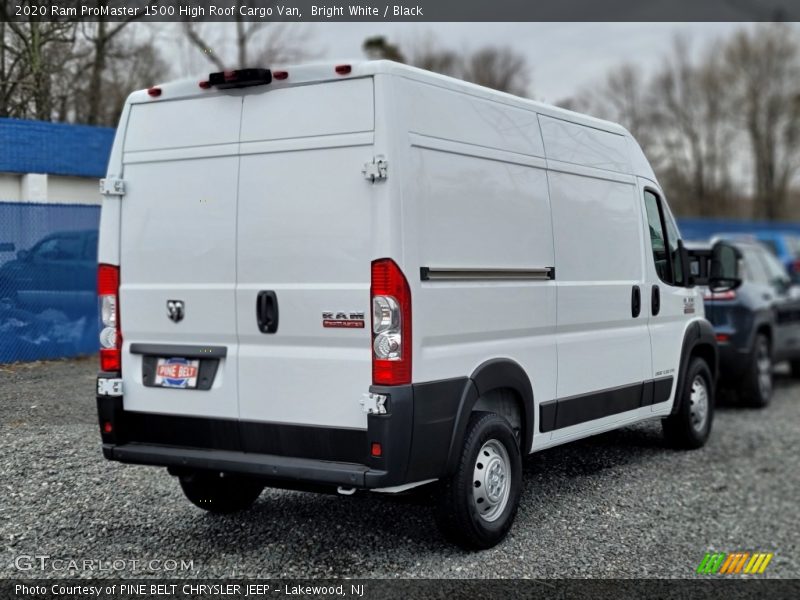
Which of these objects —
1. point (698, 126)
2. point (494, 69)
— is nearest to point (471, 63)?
point (494, 69)

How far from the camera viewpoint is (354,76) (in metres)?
5.04

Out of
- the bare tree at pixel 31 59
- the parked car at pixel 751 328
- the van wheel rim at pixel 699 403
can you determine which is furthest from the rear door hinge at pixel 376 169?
the parked car at pixel 751 328

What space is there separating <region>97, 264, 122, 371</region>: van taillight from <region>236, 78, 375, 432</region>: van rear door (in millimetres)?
925

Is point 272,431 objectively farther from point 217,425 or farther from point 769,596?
point 769,596

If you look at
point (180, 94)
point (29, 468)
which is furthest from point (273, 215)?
point (29, 468)

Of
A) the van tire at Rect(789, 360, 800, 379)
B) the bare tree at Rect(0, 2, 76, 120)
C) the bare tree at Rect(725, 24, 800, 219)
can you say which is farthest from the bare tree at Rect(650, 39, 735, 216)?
the bare tree at Rect(0, 2, 76, 120)

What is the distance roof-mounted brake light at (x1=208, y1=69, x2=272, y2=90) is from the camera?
17.3ft

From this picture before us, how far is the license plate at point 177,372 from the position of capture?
5512 millimetres

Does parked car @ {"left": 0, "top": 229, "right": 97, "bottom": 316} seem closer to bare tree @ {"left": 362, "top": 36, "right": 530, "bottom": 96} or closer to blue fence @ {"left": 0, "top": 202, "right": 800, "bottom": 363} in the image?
blue fence @ {"left": 0, "top": 202, "right": 800, "bottom": 363}

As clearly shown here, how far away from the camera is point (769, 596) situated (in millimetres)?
5867

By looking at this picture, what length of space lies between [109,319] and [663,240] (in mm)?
4477

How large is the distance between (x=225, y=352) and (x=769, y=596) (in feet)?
11.8

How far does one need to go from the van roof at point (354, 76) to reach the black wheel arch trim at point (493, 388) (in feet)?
5.22

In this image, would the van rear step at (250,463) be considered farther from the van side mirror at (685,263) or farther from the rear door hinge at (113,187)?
the van side mirror at (685,263)
